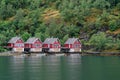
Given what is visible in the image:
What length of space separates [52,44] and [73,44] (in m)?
8.98

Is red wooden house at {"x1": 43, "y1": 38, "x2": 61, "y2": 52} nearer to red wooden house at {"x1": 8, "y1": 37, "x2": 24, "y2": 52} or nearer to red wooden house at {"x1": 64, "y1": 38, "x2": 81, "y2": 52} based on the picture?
red wooden house at {"x1": 64, "y1": 38, "x2": 81, "y2": 52}

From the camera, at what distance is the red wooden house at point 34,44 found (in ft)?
566

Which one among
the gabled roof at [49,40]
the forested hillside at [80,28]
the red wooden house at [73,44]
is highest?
the forested hillside at [80,28]

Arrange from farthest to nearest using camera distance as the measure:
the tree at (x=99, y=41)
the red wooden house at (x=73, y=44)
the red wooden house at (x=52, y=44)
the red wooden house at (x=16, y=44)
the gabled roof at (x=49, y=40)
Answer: the gabled roof at (x=49, y=40) → the red wooden house at (x=52, y=44) → the red wooden house at (x=73, y=44) → the red wooden house at (x=16, y=44) → the tree at (x=99, y=41)

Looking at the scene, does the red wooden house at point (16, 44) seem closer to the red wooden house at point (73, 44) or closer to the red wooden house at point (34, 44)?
the red wooden house at point (34, 44)

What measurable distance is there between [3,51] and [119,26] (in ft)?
171

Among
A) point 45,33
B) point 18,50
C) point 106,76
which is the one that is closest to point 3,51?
point 18,50

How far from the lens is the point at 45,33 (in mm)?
184500

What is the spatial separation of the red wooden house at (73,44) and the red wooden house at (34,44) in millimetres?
11340

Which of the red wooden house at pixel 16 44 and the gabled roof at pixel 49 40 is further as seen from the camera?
the gabled roof at pixel 49 40

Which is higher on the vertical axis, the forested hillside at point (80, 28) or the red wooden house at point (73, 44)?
the forested hillside at point (80, 28)

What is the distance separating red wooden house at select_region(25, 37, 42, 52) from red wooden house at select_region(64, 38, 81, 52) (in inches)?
446

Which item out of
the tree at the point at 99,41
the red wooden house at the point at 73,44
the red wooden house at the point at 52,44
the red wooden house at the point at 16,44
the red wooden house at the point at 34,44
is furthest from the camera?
the red wooden house at the point at 52,44

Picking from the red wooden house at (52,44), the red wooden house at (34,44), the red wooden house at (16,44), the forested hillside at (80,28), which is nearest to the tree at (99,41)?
the forested hillside at (80,28)
